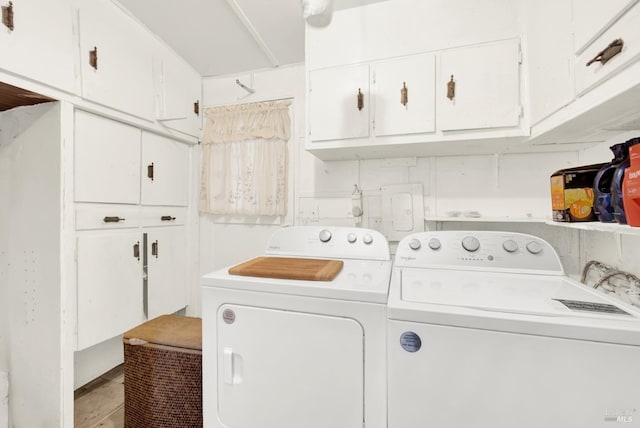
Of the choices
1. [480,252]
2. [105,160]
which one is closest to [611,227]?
[480,252]

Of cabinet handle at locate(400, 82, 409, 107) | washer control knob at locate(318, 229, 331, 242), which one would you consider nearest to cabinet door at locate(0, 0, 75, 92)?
washer control knob at locate(318, 229, 331, 242)

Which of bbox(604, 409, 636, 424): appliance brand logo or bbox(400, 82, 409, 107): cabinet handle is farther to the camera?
bbox(400, 82, 409, 107): cabinet handle

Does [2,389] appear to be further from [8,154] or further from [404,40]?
[404,40]

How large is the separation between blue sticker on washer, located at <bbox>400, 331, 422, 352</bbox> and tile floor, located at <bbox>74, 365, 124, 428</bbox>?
189cm

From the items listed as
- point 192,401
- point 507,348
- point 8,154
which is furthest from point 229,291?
point 8,154

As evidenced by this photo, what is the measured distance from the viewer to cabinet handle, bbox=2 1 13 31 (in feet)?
4.06

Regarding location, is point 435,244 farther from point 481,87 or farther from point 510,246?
point 481,87

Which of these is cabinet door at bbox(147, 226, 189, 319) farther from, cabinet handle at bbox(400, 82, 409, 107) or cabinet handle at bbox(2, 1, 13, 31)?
cabinet handle at bbox(400, 82, 409, 107)

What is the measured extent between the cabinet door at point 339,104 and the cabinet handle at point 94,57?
4.13 feet

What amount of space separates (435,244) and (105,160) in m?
2.06

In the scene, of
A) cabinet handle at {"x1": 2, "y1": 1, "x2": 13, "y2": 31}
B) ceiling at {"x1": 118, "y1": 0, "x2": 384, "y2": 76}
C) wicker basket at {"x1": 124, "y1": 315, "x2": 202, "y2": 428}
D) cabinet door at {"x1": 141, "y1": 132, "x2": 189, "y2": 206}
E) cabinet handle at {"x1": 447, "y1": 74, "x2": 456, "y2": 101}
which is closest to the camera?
cabinet handle at {"x1": 2, "y1": 1, "x2": 13, "y2": 31}

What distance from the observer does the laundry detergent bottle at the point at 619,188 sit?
928mm

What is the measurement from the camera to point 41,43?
4.53 feet

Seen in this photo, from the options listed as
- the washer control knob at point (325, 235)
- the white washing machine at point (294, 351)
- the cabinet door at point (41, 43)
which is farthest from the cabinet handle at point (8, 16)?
the washer control knob at point (325, 235)
